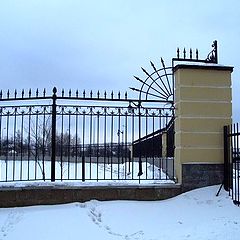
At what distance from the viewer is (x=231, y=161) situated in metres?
8.73

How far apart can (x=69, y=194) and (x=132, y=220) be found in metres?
1.65

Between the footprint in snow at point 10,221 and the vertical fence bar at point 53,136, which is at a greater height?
the vertical fence bar at point 53,136

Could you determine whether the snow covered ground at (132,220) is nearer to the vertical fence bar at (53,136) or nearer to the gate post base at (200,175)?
the gate post base at (200,175)

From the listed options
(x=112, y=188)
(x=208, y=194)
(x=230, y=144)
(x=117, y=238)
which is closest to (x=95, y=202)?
(x=112, y=188)

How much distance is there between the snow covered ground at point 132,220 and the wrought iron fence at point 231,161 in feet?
0.71

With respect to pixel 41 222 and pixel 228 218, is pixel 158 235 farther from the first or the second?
pixel 41 222

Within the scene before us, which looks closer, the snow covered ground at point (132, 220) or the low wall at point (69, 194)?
the snow covered ground at point (132, 220)

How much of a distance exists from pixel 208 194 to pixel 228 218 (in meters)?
1.35

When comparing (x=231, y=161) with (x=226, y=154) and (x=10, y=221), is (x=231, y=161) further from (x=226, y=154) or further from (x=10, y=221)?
(x=10, y=221)

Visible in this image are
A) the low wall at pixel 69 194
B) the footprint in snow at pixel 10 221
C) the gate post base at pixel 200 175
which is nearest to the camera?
the footprint in snow at pixel 10 221

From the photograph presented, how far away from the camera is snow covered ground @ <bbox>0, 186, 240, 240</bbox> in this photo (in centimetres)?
651

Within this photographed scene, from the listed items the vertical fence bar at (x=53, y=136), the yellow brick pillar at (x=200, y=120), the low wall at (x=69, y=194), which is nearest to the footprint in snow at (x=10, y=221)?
the low wall at (x=69, y=194)

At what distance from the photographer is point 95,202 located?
8.27 meters

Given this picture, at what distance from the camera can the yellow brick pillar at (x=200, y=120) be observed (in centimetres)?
880
